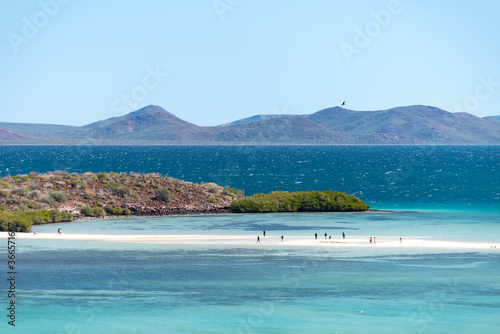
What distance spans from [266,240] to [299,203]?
20330 millimetres

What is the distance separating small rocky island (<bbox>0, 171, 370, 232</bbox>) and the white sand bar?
31.5 feet

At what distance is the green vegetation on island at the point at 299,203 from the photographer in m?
76.6

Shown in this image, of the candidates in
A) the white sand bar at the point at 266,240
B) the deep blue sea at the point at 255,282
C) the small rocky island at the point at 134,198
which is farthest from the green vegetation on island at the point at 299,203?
the white sand bar at the point at 266,240

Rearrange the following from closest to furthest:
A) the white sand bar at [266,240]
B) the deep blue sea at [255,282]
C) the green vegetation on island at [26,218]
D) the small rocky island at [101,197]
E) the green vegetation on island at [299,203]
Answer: the deep blue sea at [255,282] → the white sand bar at [266,240] → the green vegetation on island at [26,218] → the small rocky island at [101,197] → the green vegetation on island at [299,203]

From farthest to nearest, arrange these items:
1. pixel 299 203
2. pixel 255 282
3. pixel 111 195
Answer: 1. pixel 299 203
2. pixel 111 195
3. pixel 255 282

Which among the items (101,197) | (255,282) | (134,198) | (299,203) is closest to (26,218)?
(101,197)

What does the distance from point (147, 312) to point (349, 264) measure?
54.8 feet

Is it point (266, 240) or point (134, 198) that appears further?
point (134, 198)

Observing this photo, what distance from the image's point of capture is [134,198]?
2987 inches

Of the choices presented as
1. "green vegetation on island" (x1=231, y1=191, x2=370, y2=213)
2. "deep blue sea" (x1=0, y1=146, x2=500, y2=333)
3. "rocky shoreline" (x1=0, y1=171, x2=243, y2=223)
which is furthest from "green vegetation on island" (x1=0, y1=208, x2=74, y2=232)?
"green vegetation on island" (x1=231, y1=191, x2=370, y2=213)

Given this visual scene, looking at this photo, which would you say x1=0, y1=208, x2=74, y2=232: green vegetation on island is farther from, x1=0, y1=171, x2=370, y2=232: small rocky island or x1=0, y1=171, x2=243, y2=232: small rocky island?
x1=0, y1=171, x2=370, y2=232: small rocky island

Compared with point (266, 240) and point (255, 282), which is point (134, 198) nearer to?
point (266, 240)

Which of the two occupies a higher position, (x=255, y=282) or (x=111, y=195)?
(x=111, y=195)

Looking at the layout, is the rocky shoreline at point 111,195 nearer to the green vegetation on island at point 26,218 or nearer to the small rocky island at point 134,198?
the small rocky island at point 134,198
